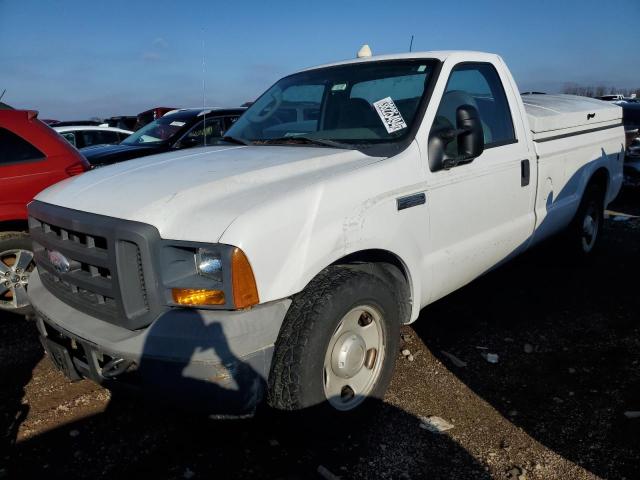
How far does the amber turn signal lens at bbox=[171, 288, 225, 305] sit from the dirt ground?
0.53m

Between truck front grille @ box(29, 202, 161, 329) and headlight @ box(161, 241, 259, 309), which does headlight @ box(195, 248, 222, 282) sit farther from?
truck front grille @ box(29, 202, 161, 329)

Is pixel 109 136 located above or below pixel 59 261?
above

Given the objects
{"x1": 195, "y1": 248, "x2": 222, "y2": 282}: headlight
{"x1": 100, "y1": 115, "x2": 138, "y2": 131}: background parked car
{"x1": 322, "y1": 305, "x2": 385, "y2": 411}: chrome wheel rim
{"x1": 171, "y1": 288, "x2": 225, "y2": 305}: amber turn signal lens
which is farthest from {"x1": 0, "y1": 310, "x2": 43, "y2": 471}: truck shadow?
{"x1": 100, "y1": 115, "x2": 138, "y2": 131}: background parked car

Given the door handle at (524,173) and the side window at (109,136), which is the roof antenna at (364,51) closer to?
the door handle at (524,173)

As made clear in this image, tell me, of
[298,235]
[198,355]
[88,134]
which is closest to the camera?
[198,355]

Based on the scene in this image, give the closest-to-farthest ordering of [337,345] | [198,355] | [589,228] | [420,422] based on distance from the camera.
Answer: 1. [198,355]
2. [337,345]
3. [420,422]
4. [589,228]

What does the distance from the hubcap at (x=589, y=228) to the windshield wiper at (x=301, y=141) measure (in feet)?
10.9

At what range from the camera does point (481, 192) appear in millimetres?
3320

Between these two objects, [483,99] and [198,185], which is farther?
[483,99]

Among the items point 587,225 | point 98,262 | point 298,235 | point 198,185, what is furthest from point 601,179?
point 98,262

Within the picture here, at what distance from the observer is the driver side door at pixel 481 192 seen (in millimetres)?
3094

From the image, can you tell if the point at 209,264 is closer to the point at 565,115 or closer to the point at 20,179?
the point at 20,179

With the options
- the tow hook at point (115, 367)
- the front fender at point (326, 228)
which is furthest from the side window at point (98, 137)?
the front fender at point (326, 228)

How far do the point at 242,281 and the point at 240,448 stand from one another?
1098mm
